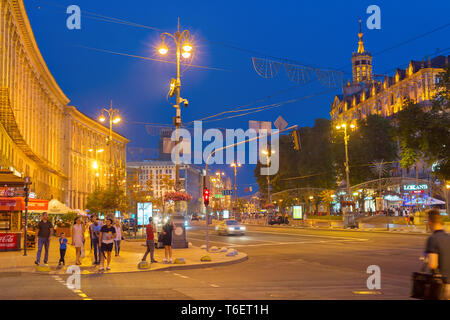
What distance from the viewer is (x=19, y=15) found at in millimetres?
47781

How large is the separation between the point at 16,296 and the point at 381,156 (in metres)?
70.3

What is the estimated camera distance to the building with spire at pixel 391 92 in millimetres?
88938

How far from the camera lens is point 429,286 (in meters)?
6.57

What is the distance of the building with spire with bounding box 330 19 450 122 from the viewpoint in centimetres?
8894

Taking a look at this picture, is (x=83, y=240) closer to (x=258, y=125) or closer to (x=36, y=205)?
(x=258, y=125)

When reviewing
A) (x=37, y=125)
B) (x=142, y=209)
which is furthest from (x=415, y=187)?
(x=37, y=125)

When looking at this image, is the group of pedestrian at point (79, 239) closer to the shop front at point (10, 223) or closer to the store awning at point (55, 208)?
the shop front at point (10, 223)

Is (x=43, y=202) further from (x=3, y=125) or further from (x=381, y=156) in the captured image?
(x=381, y=156)

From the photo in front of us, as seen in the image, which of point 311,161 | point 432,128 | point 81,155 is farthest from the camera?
point 81,155

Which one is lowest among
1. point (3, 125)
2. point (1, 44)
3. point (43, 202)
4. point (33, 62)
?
point (43, 202)

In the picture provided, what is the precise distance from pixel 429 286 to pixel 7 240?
25.1 metres
